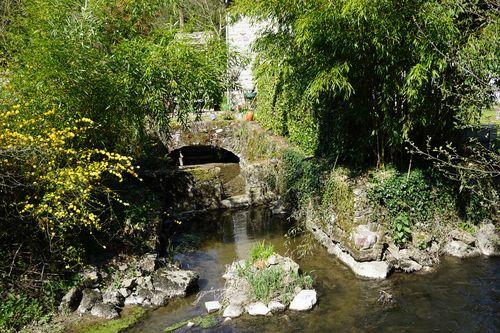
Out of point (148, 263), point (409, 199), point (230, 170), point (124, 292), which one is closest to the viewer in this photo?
point (124, 292)

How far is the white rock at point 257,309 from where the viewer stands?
714 cm

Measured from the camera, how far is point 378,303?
23.8 feet

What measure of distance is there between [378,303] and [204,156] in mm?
13739

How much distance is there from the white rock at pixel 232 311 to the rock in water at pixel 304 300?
0.88m

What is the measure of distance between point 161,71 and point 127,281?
4.02 m

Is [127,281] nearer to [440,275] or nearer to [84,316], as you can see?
[84,316]

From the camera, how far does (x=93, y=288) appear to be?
7684 mm

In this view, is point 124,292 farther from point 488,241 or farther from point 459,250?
point 488,241

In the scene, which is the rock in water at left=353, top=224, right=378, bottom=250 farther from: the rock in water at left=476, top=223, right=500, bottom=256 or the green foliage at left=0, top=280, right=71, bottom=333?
the green foliage at left=0, top=280, right=71, bottom=333

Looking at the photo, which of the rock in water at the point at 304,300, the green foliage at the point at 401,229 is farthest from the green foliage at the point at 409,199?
the rock in water at the point at 304,300

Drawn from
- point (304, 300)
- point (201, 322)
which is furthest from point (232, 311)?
point (304, 300)

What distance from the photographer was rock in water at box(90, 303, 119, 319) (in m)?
7.20

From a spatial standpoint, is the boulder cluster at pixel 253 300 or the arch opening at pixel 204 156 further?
the arch opening at pixel 204 156

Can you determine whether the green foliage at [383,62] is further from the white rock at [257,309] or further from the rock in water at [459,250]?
the white rock at [257,309]
